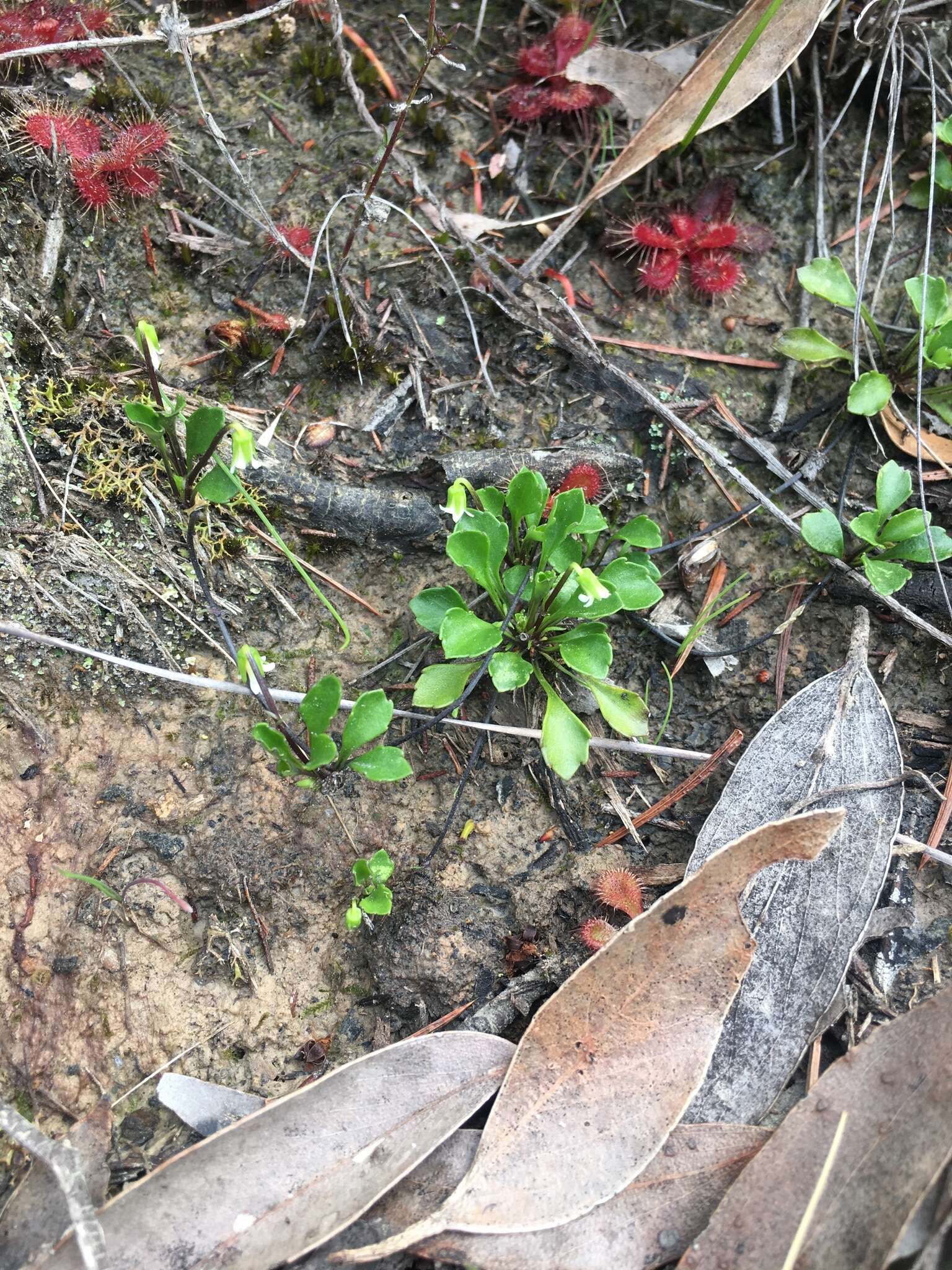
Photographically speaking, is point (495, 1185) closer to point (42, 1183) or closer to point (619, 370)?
point (42, 1183)

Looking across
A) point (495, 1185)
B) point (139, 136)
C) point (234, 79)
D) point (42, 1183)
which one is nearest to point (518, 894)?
point (495, 1185)

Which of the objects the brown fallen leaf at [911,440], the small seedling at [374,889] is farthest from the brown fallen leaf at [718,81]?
the small seedling at [374,889]

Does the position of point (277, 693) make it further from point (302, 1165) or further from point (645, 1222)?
point (645, 1222)

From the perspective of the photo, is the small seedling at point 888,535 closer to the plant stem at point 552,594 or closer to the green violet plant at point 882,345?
the green violet plant at point 882,345

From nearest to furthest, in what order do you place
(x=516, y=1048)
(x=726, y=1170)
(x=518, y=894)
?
(x=726, y=1170), (x=516, y=1048), (x=518, y=894)

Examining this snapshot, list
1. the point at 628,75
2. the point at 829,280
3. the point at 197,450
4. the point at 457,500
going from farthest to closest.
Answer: the point at 628,75 < the point at 829,280 < the point at 197,450 < the point at 457,500

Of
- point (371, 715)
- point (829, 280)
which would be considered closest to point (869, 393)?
point (829, 280)
